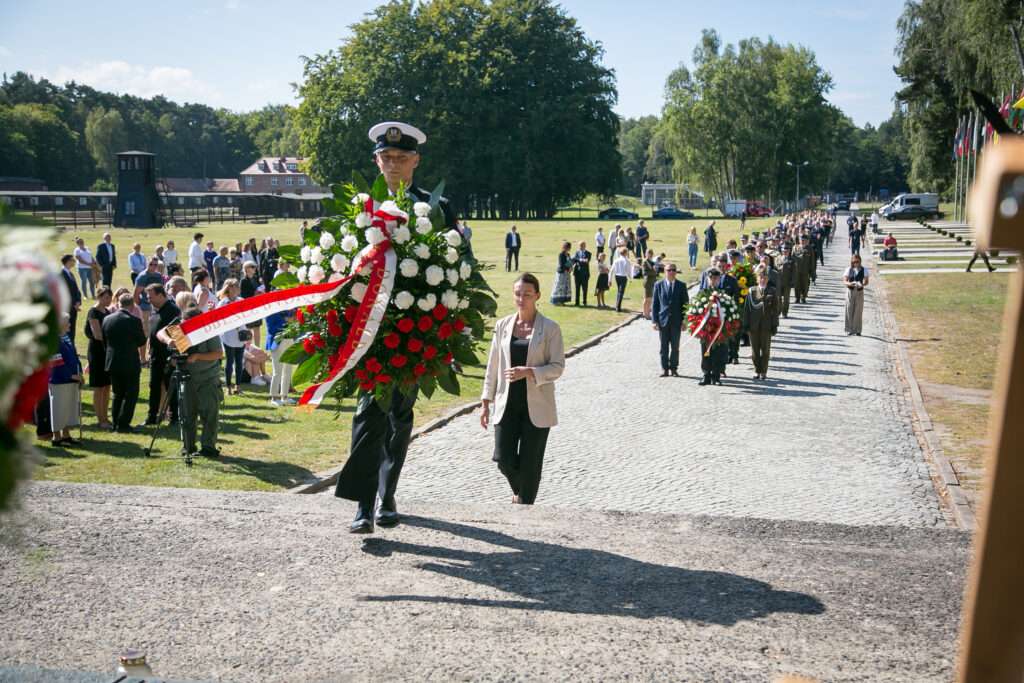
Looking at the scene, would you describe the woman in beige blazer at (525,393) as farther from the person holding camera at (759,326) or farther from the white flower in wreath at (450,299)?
the person holding camera at (759,326)

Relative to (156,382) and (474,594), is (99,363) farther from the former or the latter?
(474,594)

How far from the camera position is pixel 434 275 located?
6176 millimetres

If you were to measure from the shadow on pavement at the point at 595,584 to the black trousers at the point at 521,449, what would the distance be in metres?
1.48

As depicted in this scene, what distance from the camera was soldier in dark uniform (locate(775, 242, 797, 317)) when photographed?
84.8 feet

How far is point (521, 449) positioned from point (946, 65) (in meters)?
58.5

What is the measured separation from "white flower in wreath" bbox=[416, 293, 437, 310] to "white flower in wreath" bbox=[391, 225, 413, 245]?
417 millimetres

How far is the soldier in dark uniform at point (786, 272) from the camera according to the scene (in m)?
25.8

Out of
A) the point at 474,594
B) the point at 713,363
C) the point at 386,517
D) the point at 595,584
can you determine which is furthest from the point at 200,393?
the point at 713,363

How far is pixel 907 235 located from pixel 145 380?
6253 cm

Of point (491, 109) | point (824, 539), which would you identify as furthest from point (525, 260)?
point (491, 109)

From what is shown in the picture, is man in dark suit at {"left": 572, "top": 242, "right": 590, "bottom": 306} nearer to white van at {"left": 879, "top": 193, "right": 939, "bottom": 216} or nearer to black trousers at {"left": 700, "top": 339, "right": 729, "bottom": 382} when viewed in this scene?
black trousers at {"left": 700, "top": 339, "right": 729, "bottom": 382}

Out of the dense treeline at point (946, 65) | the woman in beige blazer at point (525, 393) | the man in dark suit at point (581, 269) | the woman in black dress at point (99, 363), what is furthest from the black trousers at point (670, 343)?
the dense treeline at point (946, 65)

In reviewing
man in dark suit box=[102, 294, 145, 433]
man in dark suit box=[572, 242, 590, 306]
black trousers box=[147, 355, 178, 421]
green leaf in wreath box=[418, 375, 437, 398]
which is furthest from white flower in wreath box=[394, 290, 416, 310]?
man in dark suit box=[572, 242, 590, 306]

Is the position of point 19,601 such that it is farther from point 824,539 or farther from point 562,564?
point 824,539
